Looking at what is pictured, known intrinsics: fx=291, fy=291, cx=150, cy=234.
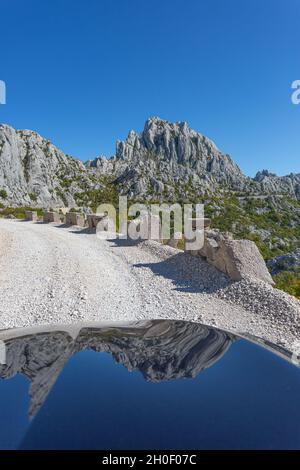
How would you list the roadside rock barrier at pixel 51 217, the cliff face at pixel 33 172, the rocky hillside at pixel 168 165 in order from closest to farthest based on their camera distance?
the roadside rock barrier at pixel 51 217 → the cliff face at pixel 33 172 → the rocky hillside at pixel 168 165

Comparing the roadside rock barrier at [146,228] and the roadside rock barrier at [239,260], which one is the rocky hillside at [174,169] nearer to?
the roadside rock barrier at [146,228]

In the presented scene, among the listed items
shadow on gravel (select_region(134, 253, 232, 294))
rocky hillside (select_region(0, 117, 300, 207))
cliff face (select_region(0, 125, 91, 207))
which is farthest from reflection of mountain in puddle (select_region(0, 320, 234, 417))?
cliff face (select_region(0, 125, 91, 207))

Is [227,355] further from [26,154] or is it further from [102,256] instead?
[26,154]

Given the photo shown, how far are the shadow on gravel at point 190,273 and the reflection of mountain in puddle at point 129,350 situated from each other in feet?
15.2

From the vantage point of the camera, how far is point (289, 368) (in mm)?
1967

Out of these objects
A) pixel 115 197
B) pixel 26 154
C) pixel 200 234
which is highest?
pixel 26 154

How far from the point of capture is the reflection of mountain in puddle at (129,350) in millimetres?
→ 1838

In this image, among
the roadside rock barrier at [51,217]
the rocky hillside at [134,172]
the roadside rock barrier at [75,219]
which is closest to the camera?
the roadside rock barrier at [75,219]

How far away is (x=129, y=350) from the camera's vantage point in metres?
2.19

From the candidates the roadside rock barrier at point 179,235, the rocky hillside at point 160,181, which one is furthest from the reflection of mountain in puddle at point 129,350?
Answer: the rocky hillside at point 160,181

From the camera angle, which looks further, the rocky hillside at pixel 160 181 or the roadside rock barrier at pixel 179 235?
the rocky hillside at pixel 160 181

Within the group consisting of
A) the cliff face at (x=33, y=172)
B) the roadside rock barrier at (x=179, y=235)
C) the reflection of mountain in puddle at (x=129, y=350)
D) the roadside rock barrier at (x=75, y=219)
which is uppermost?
the cliff face at (x=33, y=172)

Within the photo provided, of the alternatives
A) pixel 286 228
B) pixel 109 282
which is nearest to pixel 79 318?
pixel 109 282
